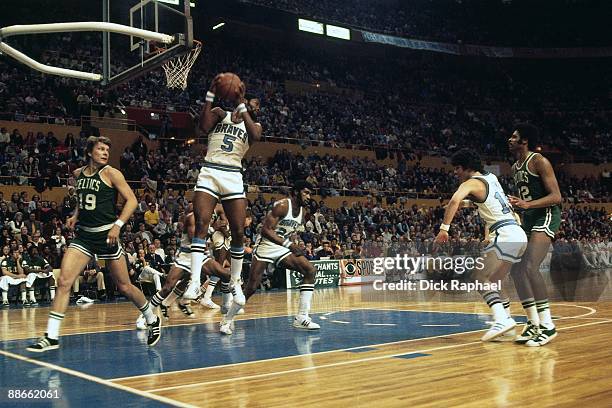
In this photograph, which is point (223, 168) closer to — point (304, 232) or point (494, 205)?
point (494, 205)

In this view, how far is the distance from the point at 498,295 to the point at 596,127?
38.3 m

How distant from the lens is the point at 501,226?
7.28m

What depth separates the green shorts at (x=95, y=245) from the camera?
6820mm

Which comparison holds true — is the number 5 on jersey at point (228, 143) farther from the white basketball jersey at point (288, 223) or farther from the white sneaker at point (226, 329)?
the white sneaker at point (226, 329)

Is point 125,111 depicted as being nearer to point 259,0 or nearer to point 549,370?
point 259,0

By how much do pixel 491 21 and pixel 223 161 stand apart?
4184 cm

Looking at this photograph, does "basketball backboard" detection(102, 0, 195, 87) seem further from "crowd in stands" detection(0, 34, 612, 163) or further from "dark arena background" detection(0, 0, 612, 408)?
"crowd in stands" detection(0, 34, 612, 163)

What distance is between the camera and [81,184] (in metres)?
6.84

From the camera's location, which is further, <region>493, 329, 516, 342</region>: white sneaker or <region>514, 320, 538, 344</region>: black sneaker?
<region>493, 329, 516, 342</region>: white sneaker

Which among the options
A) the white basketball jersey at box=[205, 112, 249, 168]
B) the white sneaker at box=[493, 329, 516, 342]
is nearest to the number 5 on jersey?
the white basketball jersey at box=[205, 112, 249, 168]

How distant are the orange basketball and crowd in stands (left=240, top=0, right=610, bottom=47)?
3465cm

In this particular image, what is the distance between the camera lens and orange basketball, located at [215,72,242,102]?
22.4ft

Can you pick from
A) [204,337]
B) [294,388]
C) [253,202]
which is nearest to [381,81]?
[253,202]

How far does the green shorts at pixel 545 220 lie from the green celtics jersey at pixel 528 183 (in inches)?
7.5
